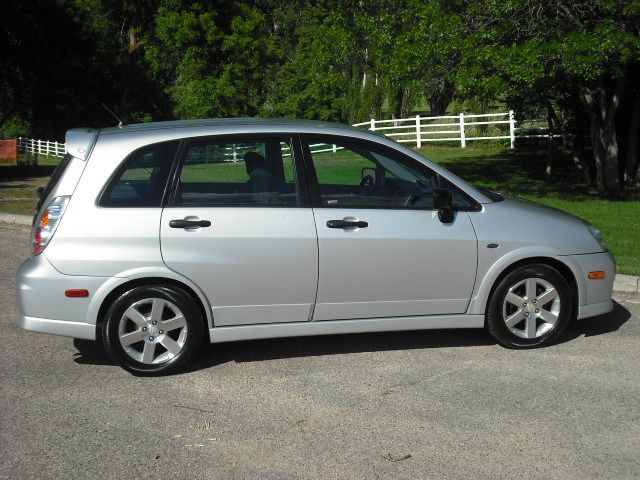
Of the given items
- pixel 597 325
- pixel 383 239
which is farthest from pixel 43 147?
pixel 383 239

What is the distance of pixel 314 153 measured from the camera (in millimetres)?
6641

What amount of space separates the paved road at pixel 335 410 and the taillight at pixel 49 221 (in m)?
0.97

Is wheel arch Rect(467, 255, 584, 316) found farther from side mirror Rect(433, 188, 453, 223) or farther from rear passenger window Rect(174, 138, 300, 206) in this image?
A: rear passenger window Rect(174, 138, 300, 206)

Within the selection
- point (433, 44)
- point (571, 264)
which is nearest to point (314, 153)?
point (571, 264)

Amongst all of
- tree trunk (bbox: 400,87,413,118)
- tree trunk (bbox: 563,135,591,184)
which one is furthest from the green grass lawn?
tree trunk (bbox: 400,87,413,118)

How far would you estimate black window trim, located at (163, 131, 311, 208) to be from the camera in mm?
6301

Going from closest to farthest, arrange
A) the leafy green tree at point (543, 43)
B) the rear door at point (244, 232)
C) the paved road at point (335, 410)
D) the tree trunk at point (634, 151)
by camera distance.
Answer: the paved road at point (335, 410) → the rear door at point (244, 232) → the leafy green tree at point (543, 43) → the tree trunk at point (634, 151)

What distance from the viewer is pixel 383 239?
645 centimetres

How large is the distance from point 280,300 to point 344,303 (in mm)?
473

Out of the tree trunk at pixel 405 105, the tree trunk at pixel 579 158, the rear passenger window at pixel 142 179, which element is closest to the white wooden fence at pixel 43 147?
the tree trunk at pixel 405 105

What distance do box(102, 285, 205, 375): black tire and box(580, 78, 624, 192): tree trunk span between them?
41.7 feet

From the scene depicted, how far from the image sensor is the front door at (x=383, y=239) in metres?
6.43

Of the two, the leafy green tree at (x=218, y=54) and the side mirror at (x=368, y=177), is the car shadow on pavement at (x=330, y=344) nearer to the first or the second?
the side mirror at (x=368, y=177)

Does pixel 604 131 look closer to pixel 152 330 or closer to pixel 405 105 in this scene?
pixel 152 330
